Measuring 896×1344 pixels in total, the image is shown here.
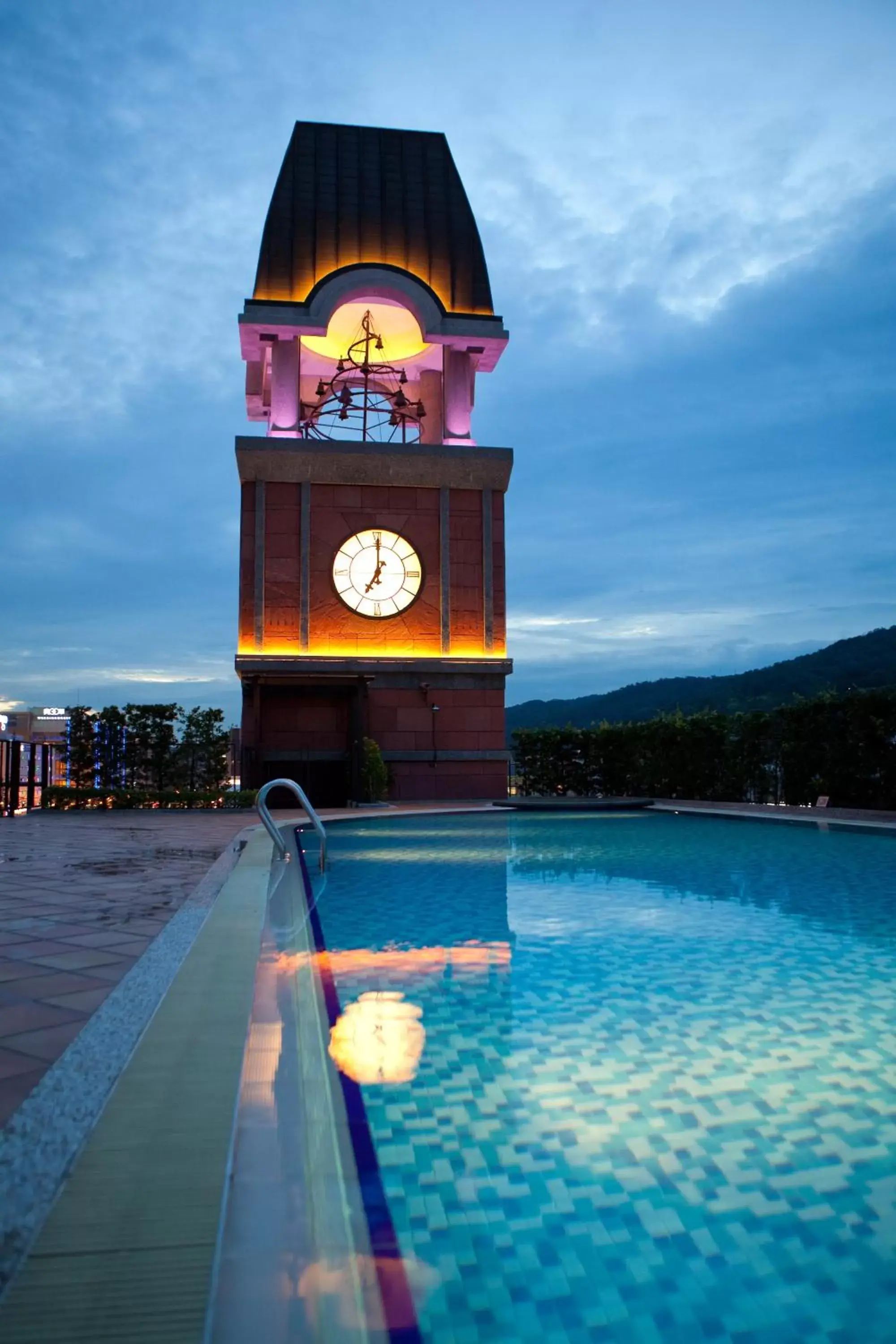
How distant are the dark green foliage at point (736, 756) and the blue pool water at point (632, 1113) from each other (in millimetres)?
6856

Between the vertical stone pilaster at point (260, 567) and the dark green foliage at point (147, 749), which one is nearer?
the dark green foliage at point (147, 749)


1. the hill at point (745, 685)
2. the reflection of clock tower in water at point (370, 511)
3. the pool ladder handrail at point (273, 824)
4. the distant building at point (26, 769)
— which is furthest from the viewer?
the hill at point (745, 685)

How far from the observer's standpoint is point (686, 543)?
4869 centimetres

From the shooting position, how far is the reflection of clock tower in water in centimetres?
1639

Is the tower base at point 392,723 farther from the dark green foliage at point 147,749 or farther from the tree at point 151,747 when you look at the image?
the tree at point 151,747

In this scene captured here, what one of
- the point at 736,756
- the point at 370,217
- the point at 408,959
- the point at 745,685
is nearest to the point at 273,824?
the point at 408,959

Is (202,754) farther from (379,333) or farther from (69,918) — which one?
(69,918)

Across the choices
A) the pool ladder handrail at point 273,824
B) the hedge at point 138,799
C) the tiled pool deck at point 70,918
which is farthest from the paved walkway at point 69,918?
the hedge at point 138,799

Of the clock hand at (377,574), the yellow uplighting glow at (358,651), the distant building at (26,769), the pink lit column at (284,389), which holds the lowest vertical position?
the distant building at (26,769)

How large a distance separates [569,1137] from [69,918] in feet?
10.1

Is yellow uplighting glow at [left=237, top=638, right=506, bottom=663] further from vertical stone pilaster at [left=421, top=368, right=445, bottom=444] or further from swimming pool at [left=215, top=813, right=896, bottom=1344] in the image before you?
swimming pool at [left=215, top=813, right=896, bottom=1344]

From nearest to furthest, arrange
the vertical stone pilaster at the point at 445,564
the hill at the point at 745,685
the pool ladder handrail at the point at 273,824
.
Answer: the pool ladder handrail at the point at 273,824, the vertical stone pilaster at the point at 445,564, the hill at the point at 745,685

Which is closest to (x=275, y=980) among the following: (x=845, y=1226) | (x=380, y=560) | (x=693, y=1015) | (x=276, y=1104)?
(x=276, y=1104)

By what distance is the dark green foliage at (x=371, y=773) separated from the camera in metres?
14.6
